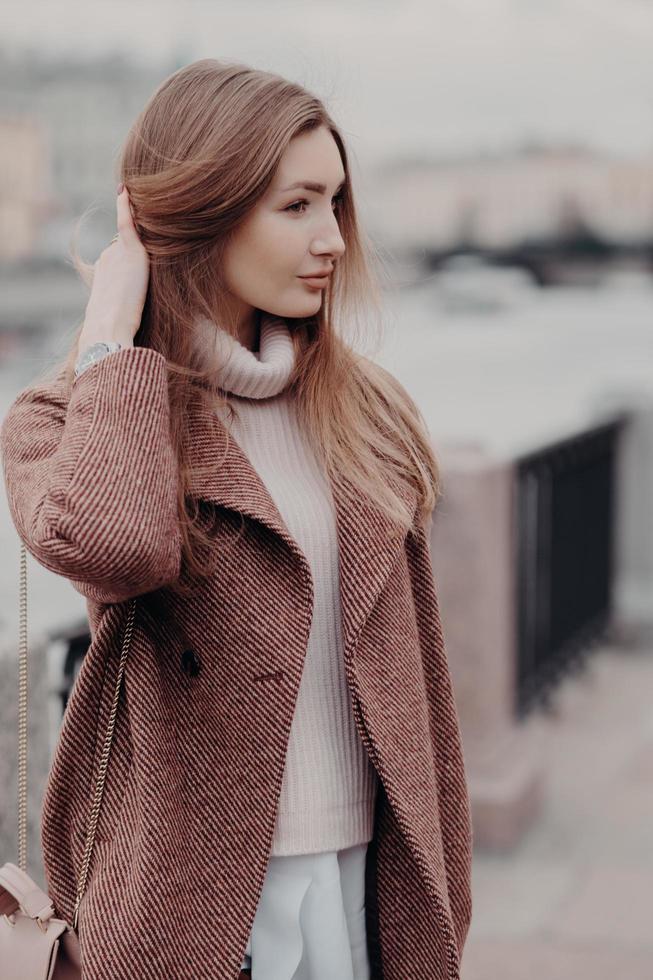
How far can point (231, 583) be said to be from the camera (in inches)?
71.7

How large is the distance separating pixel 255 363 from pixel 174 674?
46 cm

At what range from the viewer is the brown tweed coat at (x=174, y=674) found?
5.62 feet

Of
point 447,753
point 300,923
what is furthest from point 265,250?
point 300,923

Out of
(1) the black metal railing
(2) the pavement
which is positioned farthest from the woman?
(1) the black metal railing

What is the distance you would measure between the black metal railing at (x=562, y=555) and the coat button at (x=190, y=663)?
3.82 metres

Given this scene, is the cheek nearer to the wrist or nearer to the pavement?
the wrist

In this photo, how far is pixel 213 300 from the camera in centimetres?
194

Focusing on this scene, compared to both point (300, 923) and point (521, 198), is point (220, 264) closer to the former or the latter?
point (300, 923)

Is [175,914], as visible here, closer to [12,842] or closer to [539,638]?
[12,842]

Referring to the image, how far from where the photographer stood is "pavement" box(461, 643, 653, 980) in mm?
3869

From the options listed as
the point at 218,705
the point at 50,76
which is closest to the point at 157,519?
the point at 218,705

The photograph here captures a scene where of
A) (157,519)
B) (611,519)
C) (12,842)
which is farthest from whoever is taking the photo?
(611,519)

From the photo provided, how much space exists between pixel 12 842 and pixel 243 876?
3.75 ft

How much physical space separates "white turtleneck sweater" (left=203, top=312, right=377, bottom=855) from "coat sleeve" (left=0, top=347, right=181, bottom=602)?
0.20 meters
